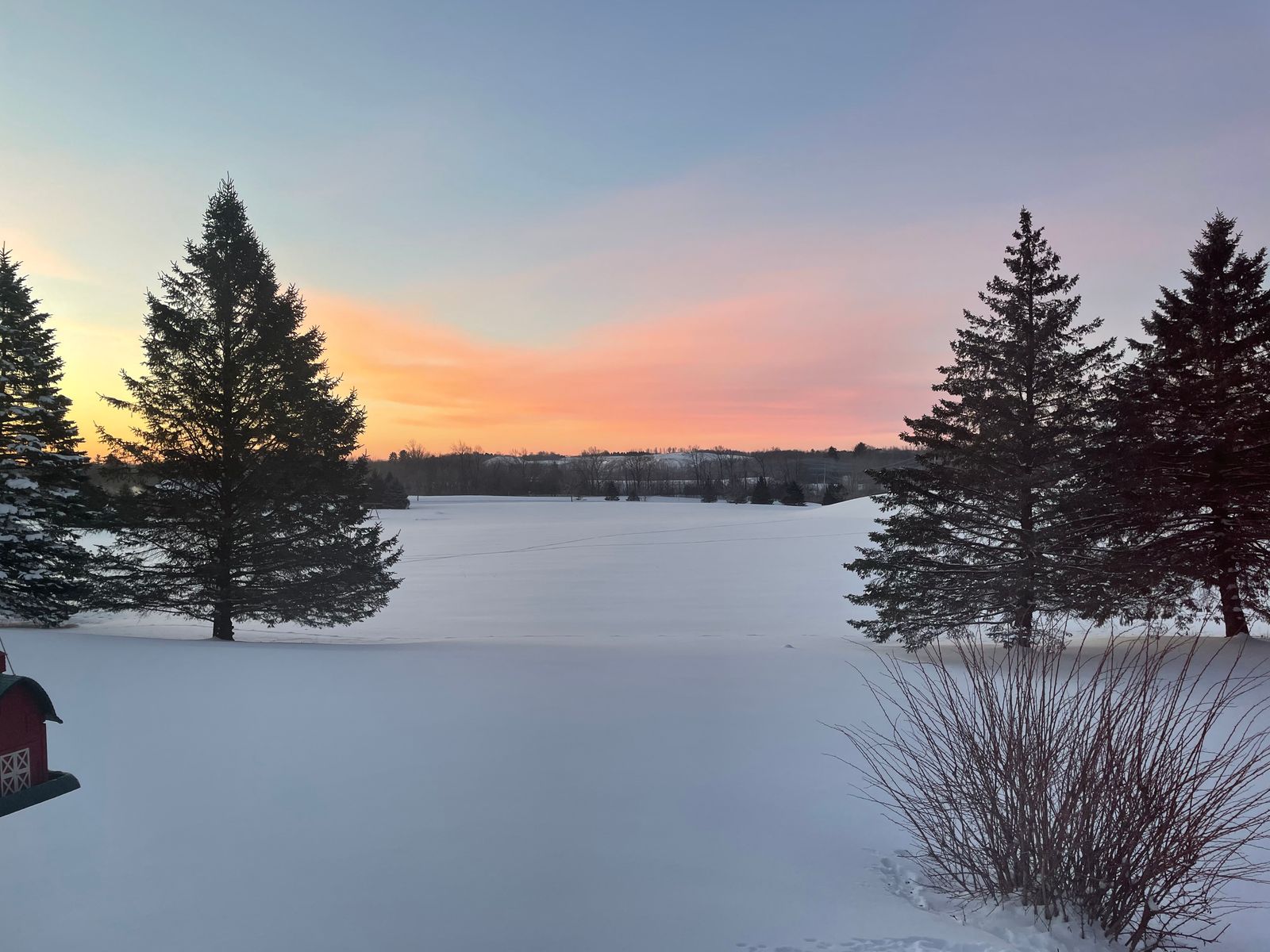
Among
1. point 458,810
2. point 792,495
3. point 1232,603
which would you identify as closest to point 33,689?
point 458,810

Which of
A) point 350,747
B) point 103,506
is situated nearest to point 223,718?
point 350,747

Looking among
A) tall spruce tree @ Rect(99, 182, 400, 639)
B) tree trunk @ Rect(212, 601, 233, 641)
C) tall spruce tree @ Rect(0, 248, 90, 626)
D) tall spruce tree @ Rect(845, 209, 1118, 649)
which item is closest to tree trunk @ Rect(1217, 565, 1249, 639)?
tall spruce tree @ Rect(845, 209, 1118, 649)

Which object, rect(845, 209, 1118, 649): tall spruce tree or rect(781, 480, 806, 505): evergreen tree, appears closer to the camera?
rect(845, 209, 1118, 649): tall spruce tree

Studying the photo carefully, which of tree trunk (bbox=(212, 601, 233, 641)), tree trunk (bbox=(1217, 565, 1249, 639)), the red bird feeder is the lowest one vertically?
tree trunk (bbox=(212, 601, 233, 641))

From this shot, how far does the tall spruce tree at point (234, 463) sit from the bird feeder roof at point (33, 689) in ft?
40.5

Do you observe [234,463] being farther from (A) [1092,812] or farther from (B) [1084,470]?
(B) [1084,470]

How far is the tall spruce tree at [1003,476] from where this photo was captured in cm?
1265

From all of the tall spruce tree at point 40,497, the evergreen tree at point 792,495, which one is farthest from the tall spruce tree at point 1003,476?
the evergreen tree at point 792,495

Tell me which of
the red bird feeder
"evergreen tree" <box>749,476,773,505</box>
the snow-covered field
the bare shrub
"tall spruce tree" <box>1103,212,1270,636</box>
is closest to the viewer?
the red bird feeder

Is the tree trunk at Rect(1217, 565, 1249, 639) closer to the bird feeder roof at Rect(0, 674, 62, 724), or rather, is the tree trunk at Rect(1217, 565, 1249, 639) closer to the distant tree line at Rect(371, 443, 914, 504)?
the bird feeder roof at Rect(0, 674, 62, 724)

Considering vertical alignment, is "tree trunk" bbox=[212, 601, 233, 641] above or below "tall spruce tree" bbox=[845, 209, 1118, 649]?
below

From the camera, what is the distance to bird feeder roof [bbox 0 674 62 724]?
196cm

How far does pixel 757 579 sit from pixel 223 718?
24.1 m

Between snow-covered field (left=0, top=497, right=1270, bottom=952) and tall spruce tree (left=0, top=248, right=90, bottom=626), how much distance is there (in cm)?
277
